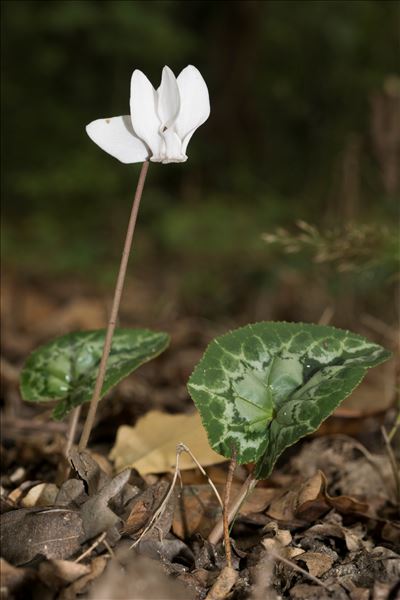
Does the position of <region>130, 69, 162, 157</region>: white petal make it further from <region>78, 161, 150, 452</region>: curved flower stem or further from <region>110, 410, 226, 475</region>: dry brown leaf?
<region>110, 410, 226, 475</region>: dry brown leaf

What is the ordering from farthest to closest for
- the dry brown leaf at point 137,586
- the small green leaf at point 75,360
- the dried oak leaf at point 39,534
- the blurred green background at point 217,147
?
the blurred green background at point 217,147 → the small green leaf at point 75,360 → the dried oak leaf at point 39,534 → the dry brown leaf at point 137,586

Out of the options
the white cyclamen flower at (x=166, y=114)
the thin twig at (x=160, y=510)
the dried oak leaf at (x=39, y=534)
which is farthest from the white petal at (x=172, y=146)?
the dried oak leaf at (x=39, y=534)

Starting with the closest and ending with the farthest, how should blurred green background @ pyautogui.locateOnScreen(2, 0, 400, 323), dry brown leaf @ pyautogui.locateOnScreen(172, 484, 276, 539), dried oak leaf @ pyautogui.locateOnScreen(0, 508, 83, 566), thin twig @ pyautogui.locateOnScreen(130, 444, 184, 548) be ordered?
dried oak leaf @ pyautogui.locateOnScreen(0, 508, 83, 566), thin twig @ pyautogui.locateOnScreen(130, 444, 184, 548), dry brown leaf @ pyautogui.locateOnScreen(172, 484, 276, 539), blurred green background @ pyautogui.locateOnScreen(2, 0, 400, 323)

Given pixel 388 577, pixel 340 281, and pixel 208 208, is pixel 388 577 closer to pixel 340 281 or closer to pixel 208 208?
pixel 340 281

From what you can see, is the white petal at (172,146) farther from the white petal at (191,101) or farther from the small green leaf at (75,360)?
the small green leaf at (75,360)

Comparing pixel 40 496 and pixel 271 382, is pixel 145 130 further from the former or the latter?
pixel 40 496

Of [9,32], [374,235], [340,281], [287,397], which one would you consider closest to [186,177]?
[9,32]

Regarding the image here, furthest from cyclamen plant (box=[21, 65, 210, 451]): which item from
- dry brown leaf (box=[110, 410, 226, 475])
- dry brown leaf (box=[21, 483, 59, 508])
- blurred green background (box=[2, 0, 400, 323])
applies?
blurred green background (box=[2, 0, 400, 323])

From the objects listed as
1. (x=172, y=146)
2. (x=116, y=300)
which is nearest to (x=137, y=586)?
(x=116, y=300)
